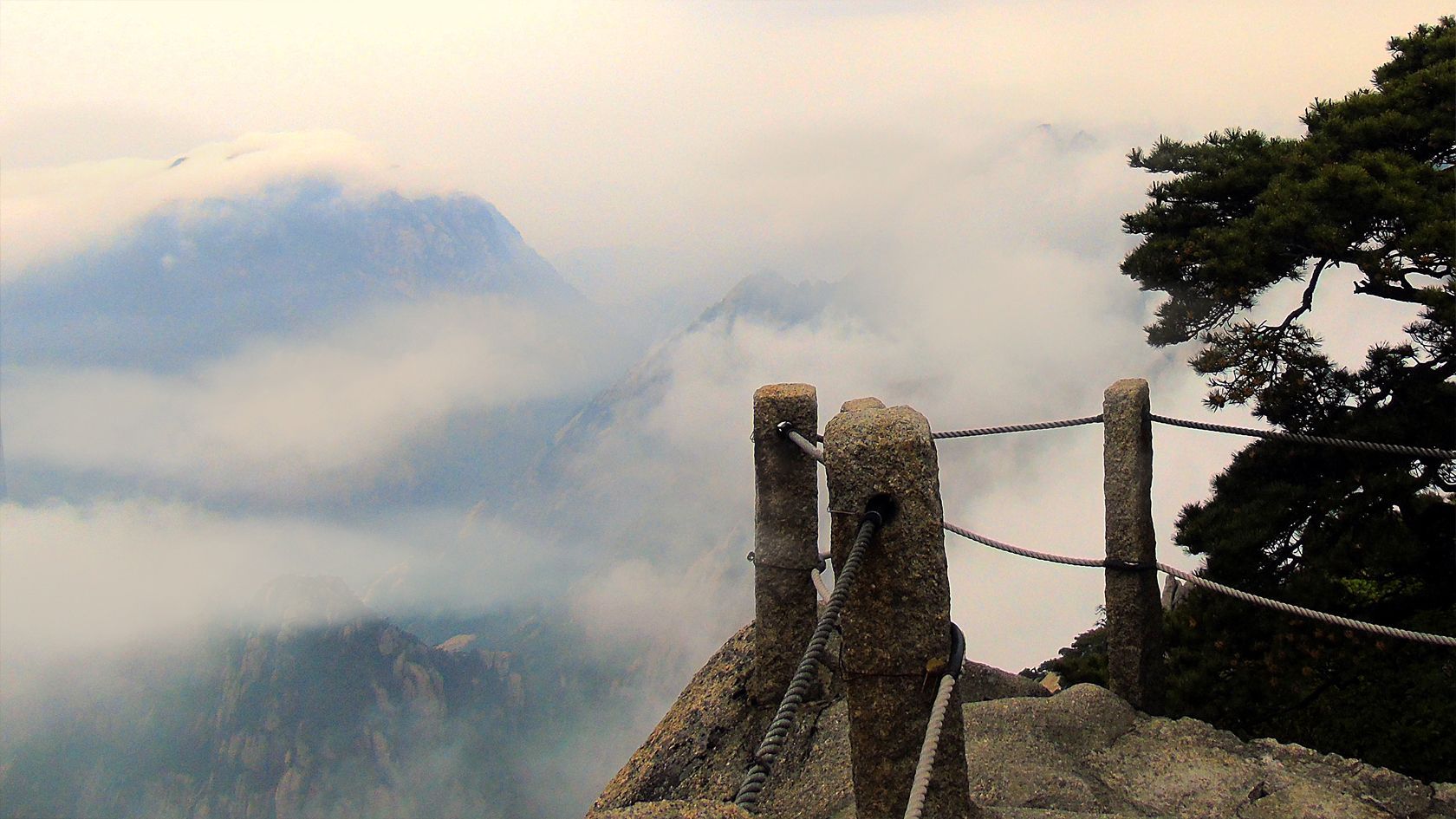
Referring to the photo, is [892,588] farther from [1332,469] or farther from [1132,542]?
[1332,469]

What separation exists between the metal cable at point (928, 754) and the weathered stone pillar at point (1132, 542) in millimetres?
2534

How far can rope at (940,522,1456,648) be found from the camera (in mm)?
4125

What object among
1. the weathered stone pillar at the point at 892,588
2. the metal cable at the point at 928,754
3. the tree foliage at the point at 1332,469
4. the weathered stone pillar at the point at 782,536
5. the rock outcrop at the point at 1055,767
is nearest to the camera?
the metal cable at the point at 928,754

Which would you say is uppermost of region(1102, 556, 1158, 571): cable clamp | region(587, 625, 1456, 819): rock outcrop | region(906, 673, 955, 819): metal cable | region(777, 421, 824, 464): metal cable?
region(777, 421, 824, 464): metal cable

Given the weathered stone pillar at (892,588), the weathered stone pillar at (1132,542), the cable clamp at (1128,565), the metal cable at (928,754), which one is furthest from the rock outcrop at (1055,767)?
the metal cable at (928,754)

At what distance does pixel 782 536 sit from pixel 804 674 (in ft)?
8.74

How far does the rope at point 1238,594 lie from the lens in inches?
162

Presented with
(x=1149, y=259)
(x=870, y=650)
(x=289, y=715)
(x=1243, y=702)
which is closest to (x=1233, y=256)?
(x=1149, y=259)

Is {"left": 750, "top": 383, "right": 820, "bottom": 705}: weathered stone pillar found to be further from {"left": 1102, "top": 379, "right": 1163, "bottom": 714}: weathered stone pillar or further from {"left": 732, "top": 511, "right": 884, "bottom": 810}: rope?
{"left": 732, "top": 511, "right": 884, "bottom": 810}: rope

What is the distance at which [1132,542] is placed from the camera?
16.8ft

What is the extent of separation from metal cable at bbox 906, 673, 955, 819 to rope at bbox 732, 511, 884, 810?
33 centimetres

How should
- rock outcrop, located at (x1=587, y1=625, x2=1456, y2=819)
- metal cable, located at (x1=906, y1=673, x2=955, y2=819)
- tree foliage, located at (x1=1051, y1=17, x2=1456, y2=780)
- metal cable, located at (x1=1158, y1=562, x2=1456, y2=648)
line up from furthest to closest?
tree foliage, located at (x1=1051, y1=17, x2=1456, y2=780) → rock outcrop, located at (x1=587, y1=625, x2=1456, y2=819) → metal cable, located at (x1=1158, y1=562, x2=1456, y2=648) → metal cable, located at (x1=906, y1=673, x2=955, y2=819)

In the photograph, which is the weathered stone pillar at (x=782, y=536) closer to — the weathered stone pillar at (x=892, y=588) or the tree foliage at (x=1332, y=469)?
the weathered stone pillar at (x=892, y=588)

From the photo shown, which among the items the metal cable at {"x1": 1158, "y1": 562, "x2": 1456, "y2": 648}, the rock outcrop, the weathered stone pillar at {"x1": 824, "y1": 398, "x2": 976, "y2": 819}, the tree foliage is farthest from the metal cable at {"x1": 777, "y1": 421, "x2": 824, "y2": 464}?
the tree foliage
